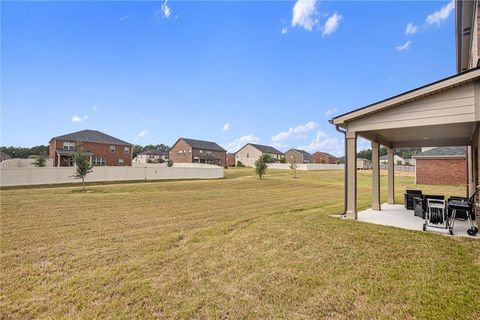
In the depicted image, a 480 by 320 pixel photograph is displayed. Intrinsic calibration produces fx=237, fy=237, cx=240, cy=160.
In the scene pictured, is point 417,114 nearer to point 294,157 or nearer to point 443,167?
point 443,167

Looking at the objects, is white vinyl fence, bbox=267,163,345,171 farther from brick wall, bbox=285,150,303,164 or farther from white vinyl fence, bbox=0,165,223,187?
white vinyl fence, bbox=0,165,223,187

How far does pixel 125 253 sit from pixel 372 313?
464 centimetres

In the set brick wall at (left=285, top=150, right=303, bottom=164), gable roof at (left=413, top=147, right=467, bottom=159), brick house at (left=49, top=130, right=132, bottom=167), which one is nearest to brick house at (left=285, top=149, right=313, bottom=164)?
brick wall at (left=285, top=150, right=303, bottom=164)

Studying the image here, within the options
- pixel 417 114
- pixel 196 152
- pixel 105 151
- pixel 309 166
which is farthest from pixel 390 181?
pixel 196 152

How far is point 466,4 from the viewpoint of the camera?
8.17 meters

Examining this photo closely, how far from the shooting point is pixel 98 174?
23.9 meters

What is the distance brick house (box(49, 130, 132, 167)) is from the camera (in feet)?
120

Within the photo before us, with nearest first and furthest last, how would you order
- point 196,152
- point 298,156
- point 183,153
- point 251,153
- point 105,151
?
point 105,151 < point 196,152 < point 183,153 < point 251,153 < point 298,156

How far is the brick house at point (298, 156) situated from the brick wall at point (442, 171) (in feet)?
162

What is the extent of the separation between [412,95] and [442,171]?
2096 centimetres

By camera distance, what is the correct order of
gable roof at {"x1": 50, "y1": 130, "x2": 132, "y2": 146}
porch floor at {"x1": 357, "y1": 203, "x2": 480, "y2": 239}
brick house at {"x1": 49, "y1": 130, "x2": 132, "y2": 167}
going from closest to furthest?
porch floor at {"x1": 357, "y1": 203, "x2": 480, "y2": 239} < brick house at {"x1": 49, "y1": 130, "x2": 132, "y2": 167} < gable roof at {"x1": 50, "y1": 130, "x2": 132, "y2": 146}

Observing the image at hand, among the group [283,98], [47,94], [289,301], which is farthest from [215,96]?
[289,301]

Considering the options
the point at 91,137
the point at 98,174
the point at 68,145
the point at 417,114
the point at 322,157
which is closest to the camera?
the point at 417,114

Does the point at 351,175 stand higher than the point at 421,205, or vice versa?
the point at 351,175
